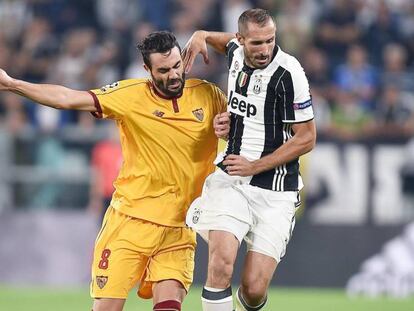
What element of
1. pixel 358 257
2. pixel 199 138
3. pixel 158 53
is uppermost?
pixel 158 53

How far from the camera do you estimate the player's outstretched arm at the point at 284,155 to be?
7.94 meters

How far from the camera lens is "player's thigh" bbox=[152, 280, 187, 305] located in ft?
26.0

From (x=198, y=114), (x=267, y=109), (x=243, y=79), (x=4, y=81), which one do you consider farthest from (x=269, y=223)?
(x=4, y=81)

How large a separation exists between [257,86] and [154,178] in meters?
0.93

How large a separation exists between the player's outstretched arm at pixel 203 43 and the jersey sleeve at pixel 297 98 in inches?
31.2

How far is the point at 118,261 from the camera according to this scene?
7.93m

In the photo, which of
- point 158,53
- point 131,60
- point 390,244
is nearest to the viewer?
point 158,53

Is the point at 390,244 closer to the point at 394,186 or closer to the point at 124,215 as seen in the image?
the point at 394,186

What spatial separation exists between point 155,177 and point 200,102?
0.61m

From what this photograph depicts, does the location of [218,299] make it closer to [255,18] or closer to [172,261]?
[172,261]

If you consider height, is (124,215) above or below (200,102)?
below

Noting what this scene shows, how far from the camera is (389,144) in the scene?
14.1 metres

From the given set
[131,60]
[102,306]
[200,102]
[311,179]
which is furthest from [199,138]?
[131,60]

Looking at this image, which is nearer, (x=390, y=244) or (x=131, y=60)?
(x=390, y=244)
